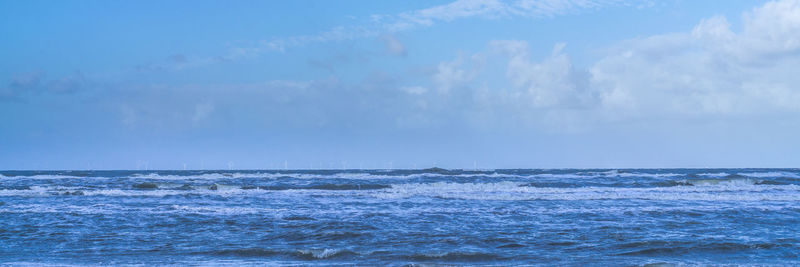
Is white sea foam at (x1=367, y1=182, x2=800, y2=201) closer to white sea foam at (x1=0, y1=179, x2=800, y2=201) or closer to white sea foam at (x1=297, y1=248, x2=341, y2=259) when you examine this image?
white sea foam at (x1=0, y1=179, x2=800, y2=201)

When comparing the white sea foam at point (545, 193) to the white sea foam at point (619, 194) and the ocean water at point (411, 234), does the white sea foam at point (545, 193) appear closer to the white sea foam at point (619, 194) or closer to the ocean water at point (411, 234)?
the white sea foam at point (619, 194)

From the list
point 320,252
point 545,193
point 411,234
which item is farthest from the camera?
point 545,193

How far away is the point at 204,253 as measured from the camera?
12.6 m

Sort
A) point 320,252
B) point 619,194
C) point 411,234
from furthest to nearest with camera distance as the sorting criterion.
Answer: point 619,194 → point 411,234 → point 320,252

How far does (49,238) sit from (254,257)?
659 centimetres

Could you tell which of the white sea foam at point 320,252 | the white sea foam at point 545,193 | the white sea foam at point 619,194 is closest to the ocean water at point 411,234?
the white sea foam at point 320,252

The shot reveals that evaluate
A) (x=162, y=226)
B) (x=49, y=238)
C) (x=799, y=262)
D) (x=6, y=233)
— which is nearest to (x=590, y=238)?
(x=799, y=262)

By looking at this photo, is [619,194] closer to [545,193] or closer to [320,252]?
[545,193]

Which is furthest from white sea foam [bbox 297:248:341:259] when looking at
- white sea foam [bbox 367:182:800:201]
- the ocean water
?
white sea foam [bbox 367:182:800:201]

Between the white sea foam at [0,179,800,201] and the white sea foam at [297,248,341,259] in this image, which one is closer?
the white sea foam at [297,248,341,259]

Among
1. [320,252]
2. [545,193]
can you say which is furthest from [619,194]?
[320,252]

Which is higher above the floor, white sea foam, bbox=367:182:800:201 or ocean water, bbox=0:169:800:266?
white sea foam, bbox=367:182:800:201

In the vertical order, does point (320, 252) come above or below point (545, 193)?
below

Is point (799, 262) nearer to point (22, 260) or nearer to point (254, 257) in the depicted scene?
point (254, 257)
